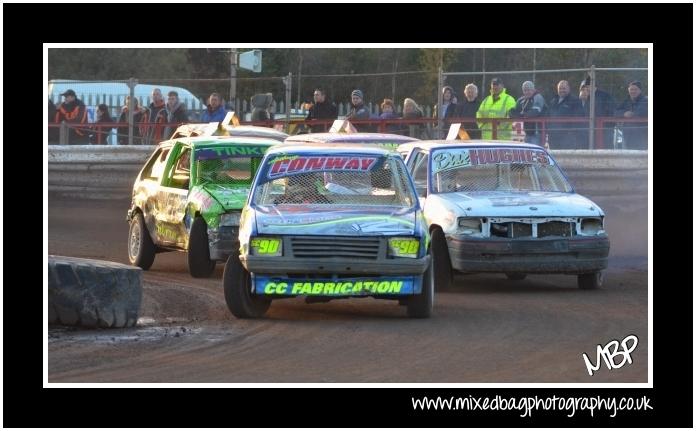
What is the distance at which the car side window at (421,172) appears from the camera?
13.2 meters

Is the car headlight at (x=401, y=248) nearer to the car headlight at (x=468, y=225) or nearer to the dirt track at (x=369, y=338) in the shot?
the dirt track at (x=369, y=338)

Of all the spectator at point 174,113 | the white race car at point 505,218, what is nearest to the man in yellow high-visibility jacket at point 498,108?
the spectator at point 174,113

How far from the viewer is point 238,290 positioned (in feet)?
34.0

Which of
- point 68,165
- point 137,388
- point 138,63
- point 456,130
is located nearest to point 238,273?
point 137,388

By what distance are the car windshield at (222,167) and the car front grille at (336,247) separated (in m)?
3.65

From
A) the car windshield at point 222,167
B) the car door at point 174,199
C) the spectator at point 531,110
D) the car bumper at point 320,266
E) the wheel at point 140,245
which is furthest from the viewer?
the spectator at point 531,110

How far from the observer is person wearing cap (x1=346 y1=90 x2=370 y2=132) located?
835 inches

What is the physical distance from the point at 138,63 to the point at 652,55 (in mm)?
25575

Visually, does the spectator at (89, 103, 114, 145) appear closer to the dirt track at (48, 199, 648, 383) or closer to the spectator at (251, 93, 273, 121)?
the spectator at (251, 93, 273, 121)

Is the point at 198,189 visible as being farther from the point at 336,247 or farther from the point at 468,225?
the point at 336,247

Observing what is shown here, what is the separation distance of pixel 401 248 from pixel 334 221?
552mm

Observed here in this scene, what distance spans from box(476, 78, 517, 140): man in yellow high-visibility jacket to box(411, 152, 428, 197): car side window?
666 cm

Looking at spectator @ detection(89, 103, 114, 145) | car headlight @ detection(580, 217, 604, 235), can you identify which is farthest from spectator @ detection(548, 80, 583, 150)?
spectator @ detection(89, 103, 114, 145)

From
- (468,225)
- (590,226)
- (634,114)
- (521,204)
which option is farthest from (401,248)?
(634,114)
